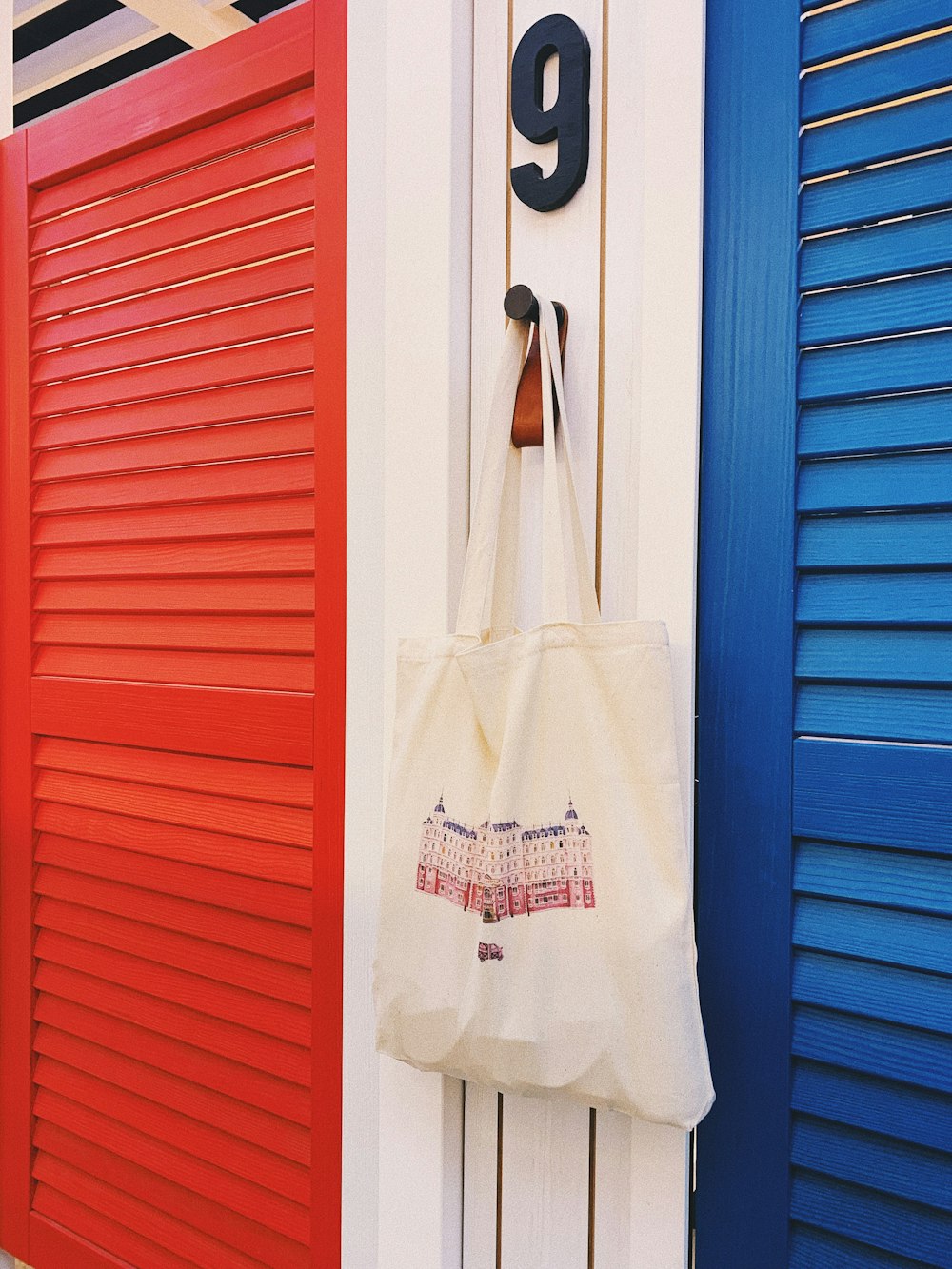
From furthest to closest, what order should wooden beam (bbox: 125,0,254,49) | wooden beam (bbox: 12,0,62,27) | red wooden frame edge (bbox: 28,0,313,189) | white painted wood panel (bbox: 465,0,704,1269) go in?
1. wooden beam (bbox: 12,0,62,27)
2. wooden beam (bbox: 125,0,254,49)
3. red wooden frame edge (bbox: 28,0,313,189)
4. white painted wood panel (bbox: 465,0,704,1269)

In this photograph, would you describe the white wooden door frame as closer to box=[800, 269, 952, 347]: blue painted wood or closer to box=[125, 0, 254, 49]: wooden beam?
box=[800, 269, 952, 347]: blue painted wood

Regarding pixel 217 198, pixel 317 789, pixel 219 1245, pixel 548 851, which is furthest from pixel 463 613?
pixel 219 1245

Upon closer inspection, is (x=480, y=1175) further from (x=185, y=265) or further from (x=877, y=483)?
(x=185, y=265)

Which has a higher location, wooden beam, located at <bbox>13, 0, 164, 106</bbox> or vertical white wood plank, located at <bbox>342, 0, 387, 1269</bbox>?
wooden beam, located at <bbox>13, 0, 164, 106</bbox>

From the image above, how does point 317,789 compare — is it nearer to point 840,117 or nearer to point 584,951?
point 584,951

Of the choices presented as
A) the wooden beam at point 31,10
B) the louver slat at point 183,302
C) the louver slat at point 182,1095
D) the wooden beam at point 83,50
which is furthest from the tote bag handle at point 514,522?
the wooden beam at point 31,10

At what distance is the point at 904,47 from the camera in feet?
2.32

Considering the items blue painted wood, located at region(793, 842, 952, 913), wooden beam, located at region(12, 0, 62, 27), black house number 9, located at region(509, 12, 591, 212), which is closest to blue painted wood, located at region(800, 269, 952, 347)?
black house number 9, located at region(509, 12, 591, 212)

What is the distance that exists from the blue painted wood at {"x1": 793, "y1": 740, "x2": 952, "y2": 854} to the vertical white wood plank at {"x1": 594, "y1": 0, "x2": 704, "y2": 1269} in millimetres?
98

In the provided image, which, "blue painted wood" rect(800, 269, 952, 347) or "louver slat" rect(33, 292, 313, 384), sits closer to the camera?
"blue painted wood" rect(800, 269, 952, 347)

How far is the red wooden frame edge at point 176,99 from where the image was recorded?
1.02m

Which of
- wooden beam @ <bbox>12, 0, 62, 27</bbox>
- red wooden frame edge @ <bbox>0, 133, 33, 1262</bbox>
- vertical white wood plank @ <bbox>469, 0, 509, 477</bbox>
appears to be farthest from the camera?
wooden beam @ <bbox>12, 0, 62, 27</bbox>

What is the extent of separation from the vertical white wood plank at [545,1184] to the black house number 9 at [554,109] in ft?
2.81

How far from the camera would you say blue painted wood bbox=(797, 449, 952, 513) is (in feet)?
2.29
